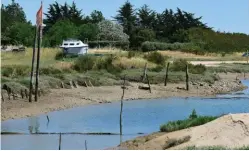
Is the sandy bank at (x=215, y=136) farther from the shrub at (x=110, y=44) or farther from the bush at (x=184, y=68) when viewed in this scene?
the shrub at (x=110, y=44)

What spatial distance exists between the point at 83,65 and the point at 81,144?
2886 centimetres

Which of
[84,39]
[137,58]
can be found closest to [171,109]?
[137,58]

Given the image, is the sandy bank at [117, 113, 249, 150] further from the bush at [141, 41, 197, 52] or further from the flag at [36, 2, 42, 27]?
the bush at [141, 41, 197, 52]

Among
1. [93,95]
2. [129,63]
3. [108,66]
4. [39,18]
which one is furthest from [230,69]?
[39,18]

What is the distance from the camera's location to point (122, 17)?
102750mm

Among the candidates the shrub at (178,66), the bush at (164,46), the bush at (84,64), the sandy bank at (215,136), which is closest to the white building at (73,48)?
the bush at (84,64)

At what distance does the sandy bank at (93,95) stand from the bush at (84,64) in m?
6.78

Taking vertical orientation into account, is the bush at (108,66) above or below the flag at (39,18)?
below

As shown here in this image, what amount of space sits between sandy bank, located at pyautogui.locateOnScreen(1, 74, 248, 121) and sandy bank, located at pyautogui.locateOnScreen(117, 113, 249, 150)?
34.4 feet

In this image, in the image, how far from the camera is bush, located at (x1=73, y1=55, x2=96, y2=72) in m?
48.9

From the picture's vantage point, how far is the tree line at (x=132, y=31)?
3238 inches

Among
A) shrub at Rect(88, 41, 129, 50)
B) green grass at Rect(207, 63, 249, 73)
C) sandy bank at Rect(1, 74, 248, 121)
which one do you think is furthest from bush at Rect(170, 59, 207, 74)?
shrub at Rect(88, 41, 129, 50)

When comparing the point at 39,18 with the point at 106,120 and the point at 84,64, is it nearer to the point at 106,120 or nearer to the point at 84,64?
the point at 106,120

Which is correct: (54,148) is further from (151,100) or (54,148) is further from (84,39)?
(84,39)
